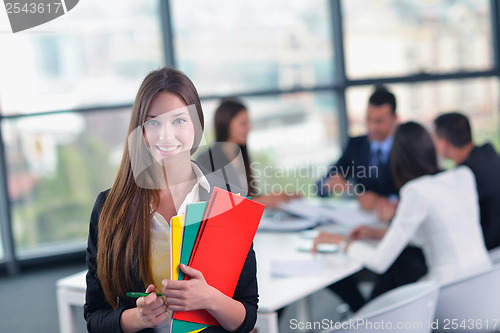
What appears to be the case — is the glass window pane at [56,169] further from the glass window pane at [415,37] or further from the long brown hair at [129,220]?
the long brown hair at [129,220]

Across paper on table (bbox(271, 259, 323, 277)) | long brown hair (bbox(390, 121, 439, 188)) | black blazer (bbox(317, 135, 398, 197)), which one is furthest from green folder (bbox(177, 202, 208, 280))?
black blazer (bbox(317, 135, 398, 197))

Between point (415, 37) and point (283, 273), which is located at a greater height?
point (415, 37)

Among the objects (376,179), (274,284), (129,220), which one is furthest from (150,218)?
(376,179)

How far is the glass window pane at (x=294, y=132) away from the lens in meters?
5.10

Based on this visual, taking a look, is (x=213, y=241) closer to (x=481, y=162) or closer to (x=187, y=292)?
(x=187, y=292)

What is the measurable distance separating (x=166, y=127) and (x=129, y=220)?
26 cm

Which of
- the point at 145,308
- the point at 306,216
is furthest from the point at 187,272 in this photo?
the point at 306,216

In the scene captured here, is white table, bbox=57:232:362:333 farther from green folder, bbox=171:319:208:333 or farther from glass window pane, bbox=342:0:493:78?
glass window pane, bbox=342:0:493:78

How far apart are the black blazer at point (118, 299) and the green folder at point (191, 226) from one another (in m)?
0.17

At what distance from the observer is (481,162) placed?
9.47 ft

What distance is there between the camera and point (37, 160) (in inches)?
196

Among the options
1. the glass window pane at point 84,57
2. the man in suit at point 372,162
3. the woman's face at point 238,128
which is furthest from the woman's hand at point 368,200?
the glass window pane at point 84,57

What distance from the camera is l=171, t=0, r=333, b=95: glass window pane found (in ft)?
16.5

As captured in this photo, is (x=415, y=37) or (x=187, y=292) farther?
(x=415, y=37)
